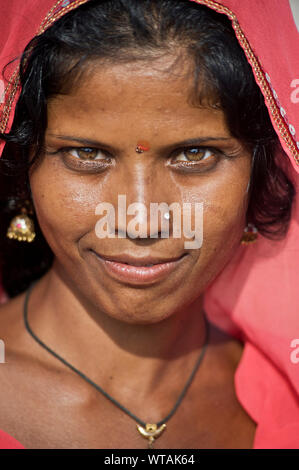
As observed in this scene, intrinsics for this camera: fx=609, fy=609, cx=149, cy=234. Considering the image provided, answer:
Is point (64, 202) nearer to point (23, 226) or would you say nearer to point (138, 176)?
point (138, 176)

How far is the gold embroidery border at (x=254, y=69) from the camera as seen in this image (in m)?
1.45

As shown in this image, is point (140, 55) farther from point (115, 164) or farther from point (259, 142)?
point (259, 142)

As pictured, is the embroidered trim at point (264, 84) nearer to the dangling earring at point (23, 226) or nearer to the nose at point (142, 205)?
the nose at point (142, 205)

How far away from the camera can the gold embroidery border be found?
4.74ft

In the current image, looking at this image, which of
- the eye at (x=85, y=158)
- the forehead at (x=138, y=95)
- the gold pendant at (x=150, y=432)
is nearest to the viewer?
the forehead at (x=138, y=95)

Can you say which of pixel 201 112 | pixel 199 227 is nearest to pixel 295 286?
pixel 199 227

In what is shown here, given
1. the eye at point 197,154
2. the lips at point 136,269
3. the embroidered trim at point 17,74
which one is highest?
the embroidered trim at point 17,74

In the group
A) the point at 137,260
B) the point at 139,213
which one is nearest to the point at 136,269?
the point at 137,260

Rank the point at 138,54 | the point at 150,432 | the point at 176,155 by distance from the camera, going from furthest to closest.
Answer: the point at 150,432 → the point at 176,155 → the point at 138,54

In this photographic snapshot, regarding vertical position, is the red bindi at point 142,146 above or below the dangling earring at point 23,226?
above

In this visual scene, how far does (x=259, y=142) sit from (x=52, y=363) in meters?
0.92

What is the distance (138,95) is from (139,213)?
28 centimetres

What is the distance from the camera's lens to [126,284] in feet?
5.35

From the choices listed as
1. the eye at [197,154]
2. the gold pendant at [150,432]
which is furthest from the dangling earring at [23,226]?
the gold pendant at [150,432]
